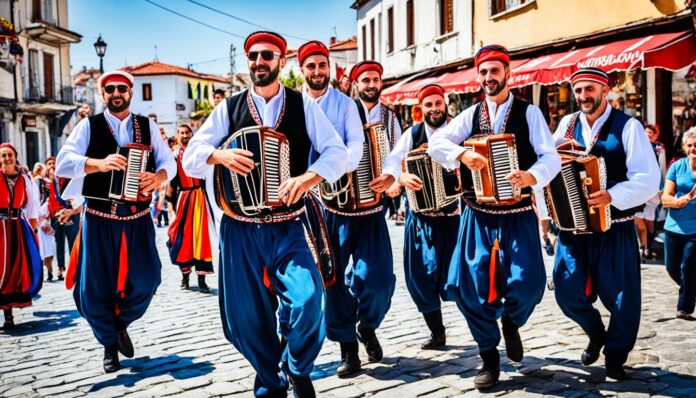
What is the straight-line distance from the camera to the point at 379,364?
5816 mm

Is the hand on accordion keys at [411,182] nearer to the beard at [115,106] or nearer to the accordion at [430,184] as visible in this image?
the accordion at [430,184]

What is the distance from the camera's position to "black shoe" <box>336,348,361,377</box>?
5.54m

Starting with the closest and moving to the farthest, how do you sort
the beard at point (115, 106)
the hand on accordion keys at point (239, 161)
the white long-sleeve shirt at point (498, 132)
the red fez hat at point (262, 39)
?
the hand on accordion keys at point (239, 161)
the red fez hat at point (262, 39)
the white long-sleeve shirt at point (498, 132)
the beard at point (115, 106)

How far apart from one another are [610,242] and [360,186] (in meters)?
1.89

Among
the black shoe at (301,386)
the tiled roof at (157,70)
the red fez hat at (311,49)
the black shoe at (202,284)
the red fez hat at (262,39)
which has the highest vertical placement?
the tiled roof at (157,70)

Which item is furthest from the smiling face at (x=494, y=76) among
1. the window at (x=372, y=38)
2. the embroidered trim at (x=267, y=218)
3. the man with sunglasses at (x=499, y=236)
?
the window at (x=372, y=38)

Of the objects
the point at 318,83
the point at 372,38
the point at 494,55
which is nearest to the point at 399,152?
the point at 318,83

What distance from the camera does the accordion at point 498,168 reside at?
5.04m

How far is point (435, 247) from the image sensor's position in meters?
6.21

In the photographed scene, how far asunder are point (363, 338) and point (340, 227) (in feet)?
2.96

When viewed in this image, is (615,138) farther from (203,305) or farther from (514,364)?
(203,305)

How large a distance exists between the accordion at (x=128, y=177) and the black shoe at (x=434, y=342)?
8.86 ft

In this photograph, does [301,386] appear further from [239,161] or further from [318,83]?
[318,83]

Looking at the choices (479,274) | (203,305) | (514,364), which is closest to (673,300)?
(514,364)
